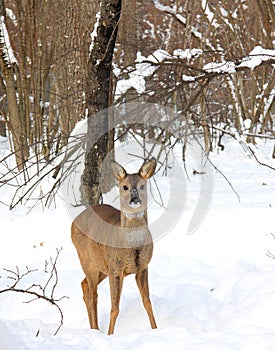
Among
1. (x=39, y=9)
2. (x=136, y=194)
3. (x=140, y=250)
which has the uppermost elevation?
(x=39, y=9)

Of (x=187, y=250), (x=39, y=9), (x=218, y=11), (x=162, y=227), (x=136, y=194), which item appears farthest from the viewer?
(x=218, y=11)

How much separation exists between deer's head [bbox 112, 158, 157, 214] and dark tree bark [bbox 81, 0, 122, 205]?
72.9 inches

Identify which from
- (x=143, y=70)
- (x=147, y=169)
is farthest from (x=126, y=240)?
(x=143, y=70)

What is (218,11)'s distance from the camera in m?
14.0

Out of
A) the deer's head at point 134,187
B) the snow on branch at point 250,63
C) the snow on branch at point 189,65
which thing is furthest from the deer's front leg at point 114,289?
the snow on branch at point 250,63

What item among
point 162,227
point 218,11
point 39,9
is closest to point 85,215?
point 162,227

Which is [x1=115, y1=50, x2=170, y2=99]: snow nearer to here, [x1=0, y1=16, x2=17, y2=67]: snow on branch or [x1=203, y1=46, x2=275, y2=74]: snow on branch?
[x1=203, y1=46, x2=275, y2=74]: snow on branch

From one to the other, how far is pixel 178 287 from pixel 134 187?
1673 millimetres

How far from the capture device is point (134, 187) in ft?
15.2

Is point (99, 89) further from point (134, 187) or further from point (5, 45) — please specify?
point (5, 45)

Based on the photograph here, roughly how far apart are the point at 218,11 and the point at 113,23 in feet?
26.9

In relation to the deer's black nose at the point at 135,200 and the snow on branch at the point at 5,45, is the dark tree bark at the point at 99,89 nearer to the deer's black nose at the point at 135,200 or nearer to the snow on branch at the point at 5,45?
the deer's black nose at the point at 135,200

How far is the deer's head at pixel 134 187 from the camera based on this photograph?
462cm

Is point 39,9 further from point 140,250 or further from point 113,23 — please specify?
point 140,250
